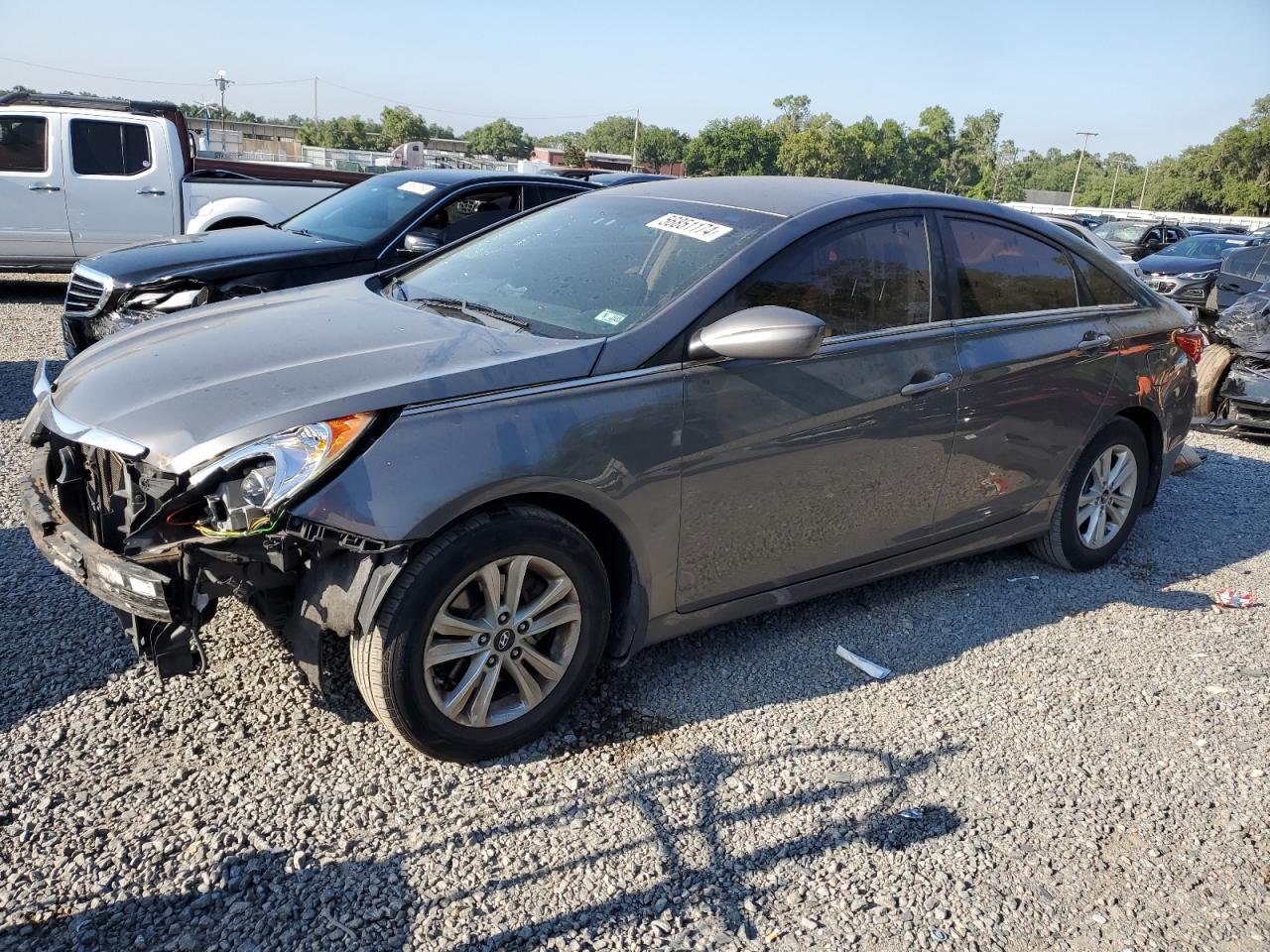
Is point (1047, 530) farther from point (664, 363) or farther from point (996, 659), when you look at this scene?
point (664, 363)

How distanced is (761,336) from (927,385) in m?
1.04

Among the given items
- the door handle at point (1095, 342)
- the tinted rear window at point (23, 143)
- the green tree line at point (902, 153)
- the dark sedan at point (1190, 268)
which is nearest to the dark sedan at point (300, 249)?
the door handle at point (1095, 342)

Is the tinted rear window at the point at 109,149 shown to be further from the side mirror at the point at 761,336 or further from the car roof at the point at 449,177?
the side mirror at the point at 761,336

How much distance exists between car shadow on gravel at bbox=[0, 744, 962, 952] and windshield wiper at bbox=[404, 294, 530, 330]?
1.56 m

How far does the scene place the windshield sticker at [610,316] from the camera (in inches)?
130

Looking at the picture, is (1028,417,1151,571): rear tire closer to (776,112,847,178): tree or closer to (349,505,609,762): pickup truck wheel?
(349,505,609,762): pickup truck wheel

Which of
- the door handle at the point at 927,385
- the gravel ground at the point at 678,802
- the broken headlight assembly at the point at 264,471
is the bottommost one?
the gravel ground at the point at 678,802

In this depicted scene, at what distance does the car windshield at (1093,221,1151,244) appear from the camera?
2534cm

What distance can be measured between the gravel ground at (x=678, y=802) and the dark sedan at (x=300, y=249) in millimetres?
2689

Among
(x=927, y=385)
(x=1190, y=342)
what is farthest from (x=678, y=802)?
(x=1190, y=342)

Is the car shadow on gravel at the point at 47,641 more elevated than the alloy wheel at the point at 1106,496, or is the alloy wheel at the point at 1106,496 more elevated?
the alloy wheel at the point at 1106,496

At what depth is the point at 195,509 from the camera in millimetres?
2766

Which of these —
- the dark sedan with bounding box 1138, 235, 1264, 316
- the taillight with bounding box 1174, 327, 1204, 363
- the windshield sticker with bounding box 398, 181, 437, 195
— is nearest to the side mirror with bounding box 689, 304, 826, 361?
the taillight with bounding box 1174, 327, 1204, 363

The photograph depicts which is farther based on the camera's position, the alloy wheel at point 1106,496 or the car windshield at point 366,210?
the car windshield at point 366,210
